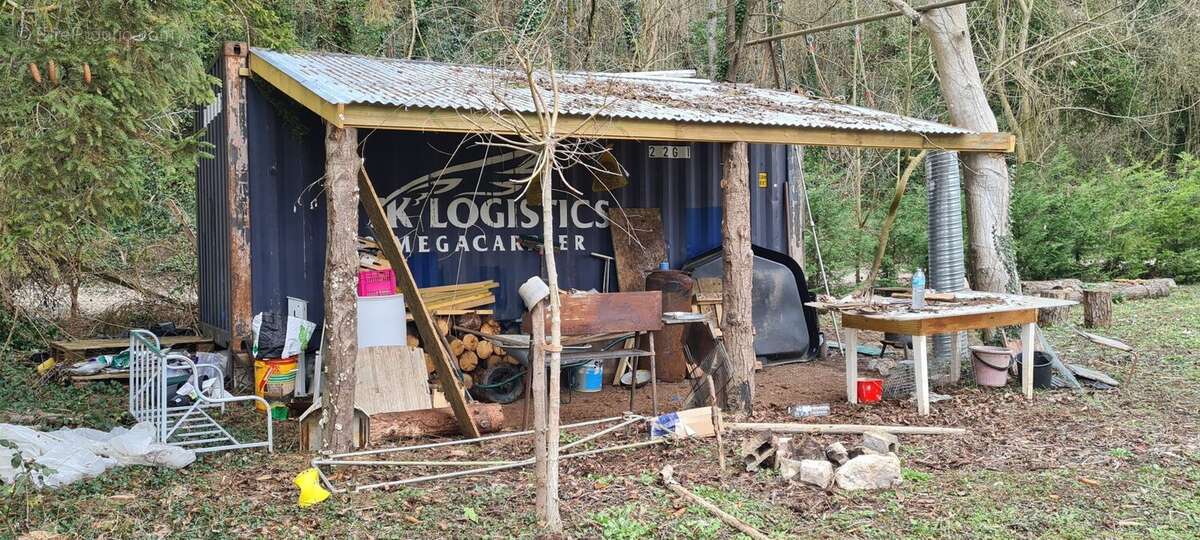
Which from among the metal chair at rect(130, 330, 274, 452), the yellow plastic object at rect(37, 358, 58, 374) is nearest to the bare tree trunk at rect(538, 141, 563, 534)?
the metal chair at rect(130, 330, 274, 452)

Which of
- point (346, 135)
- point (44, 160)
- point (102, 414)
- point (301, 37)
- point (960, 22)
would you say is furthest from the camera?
point (301, 37)

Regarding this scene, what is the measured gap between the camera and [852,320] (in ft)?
27.4

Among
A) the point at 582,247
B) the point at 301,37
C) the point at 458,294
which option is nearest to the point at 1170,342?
the point at 582,247

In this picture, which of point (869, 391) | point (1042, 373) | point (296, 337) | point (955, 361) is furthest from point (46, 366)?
point (1042, 373)

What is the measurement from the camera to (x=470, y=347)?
30.5 ft

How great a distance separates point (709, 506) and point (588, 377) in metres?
4.19

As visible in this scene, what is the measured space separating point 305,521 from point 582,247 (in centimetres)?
541

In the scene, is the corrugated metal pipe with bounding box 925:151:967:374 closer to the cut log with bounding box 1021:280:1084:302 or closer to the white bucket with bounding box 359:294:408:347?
the white bucket with bounding box 359:294:408:347

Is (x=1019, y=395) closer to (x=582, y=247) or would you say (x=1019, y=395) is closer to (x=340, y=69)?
(x=582, y=247)

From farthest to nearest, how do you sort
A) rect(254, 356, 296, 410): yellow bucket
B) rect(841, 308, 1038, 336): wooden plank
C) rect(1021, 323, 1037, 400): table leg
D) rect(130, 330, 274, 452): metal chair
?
1. rect(1021, 323, 1037, 400): table leg
2. rect(254, 356, 296, 410): yellow bucket
3. rect(841, 308, 1038, 336): wooden plank
4. rect(130, 330, 274, 452): metal chair

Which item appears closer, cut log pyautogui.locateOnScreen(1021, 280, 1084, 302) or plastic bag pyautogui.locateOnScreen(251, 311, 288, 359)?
plastic bag pyautogui.locateOnScreen(251, 311, 288, 359)

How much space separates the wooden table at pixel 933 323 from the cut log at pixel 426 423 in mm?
2980

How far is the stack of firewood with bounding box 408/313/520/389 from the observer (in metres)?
9.23

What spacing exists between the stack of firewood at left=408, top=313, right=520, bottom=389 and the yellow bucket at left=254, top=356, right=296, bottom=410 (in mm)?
1202
